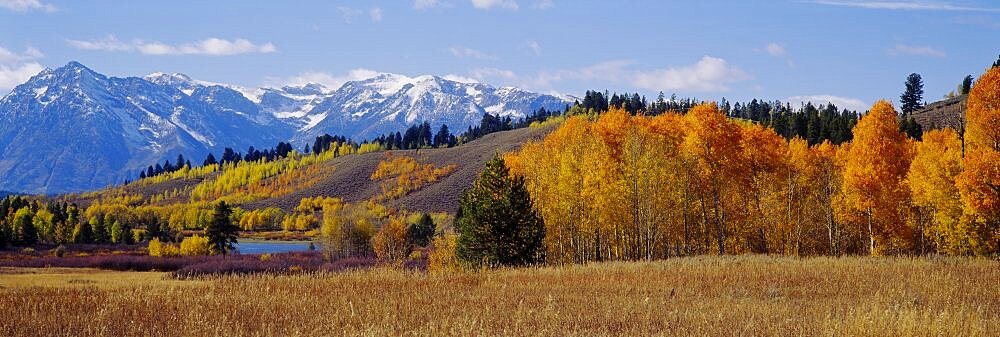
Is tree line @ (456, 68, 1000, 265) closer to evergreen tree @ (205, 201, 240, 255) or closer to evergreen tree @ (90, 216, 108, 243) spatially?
evergreen tree @ (205, 201, 240, 255)

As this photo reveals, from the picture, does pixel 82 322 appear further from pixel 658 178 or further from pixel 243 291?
pixel 658 178

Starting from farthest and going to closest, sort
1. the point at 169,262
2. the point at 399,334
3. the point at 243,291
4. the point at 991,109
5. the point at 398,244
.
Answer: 1. the point at 398,244
2. the point at 169,262
3. the point at 991,109
4. the point at 243,291
5. the point at 399,334

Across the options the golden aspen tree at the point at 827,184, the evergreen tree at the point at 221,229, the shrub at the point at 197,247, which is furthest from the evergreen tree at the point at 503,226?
the shrub at the point at 197,247

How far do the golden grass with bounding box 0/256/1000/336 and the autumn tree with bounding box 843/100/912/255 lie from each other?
53.6 feet

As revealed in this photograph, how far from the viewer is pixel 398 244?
8662cm

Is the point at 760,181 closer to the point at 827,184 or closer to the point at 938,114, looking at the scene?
the point at 827,184

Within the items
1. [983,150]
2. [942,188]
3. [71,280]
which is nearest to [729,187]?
[942,188]

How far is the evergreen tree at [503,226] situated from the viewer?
37.8m

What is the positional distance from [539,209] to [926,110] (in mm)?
152167

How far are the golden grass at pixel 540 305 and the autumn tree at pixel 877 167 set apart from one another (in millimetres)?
16339

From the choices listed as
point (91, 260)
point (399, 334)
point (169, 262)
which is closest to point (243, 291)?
point (399, 334)

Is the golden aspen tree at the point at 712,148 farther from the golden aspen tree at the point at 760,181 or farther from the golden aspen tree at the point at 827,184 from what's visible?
the golden aspen tree at the point at 827,184

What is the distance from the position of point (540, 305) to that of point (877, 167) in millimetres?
29574

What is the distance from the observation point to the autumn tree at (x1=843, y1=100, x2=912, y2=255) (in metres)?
37.3
